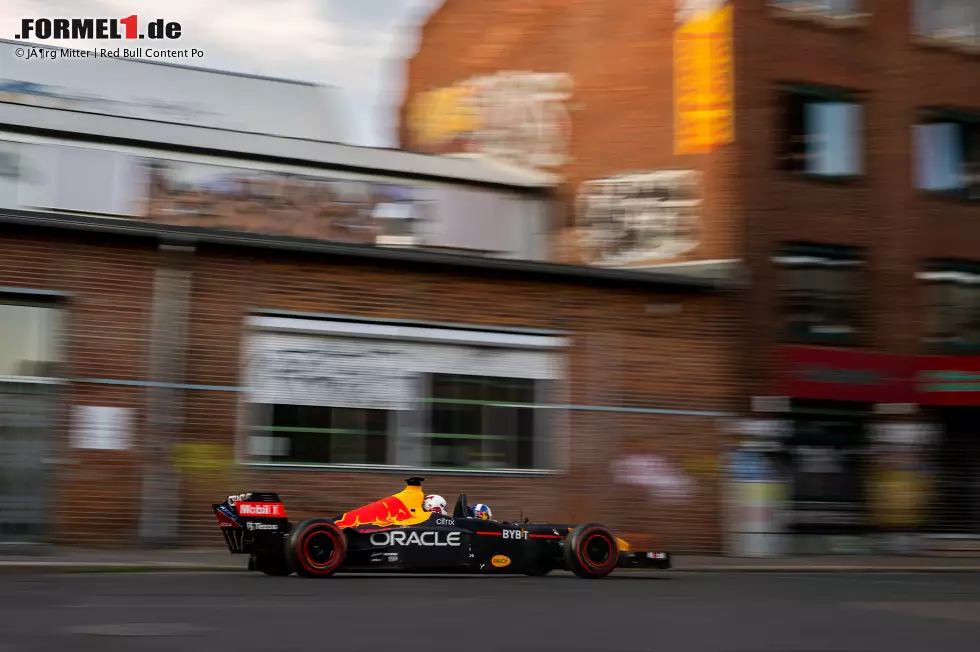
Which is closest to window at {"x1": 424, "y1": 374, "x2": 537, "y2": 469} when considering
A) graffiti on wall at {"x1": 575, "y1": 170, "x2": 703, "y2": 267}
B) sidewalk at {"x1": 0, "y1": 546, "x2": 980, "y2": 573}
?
sidewalk at {"x1": 0, "y1": 546, "x2": 980, "y2": 573}

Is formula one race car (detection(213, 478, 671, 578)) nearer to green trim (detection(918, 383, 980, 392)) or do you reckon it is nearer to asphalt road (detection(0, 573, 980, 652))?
asphalt road (detection(0, 573, 980, 652))

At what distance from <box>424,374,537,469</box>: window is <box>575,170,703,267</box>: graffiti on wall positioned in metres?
5.35

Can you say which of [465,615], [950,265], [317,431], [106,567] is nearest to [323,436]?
[317,431]

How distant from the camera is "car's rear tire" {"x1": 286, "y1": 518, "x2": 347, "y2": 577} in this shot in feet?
45.7

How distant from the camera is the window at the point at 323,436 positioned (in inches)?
781

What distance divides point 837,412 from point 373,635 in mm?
17401

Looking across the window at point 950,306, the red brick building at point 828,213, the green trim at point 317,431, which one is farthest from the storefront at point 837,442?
the green trim at point 317,431

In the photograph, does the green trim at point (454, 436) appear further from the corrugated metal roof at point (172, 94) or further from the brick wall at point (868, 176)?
the corrugated metal roof at point (172, 94)

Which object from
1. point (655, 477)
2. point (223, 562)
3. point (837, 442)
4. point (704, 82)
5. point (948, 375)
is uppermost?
point (704, 82)

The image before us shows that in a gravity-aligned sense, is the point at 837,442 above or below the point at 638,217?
below

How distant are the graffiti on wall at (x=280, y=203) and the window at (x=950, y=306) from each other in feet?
32.7

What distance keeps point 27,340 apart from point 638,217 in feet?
40.8

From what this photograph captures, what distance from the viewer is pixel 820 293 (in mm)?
24688

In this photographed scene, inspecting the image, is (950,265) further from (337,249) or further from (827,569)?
(337,249)
